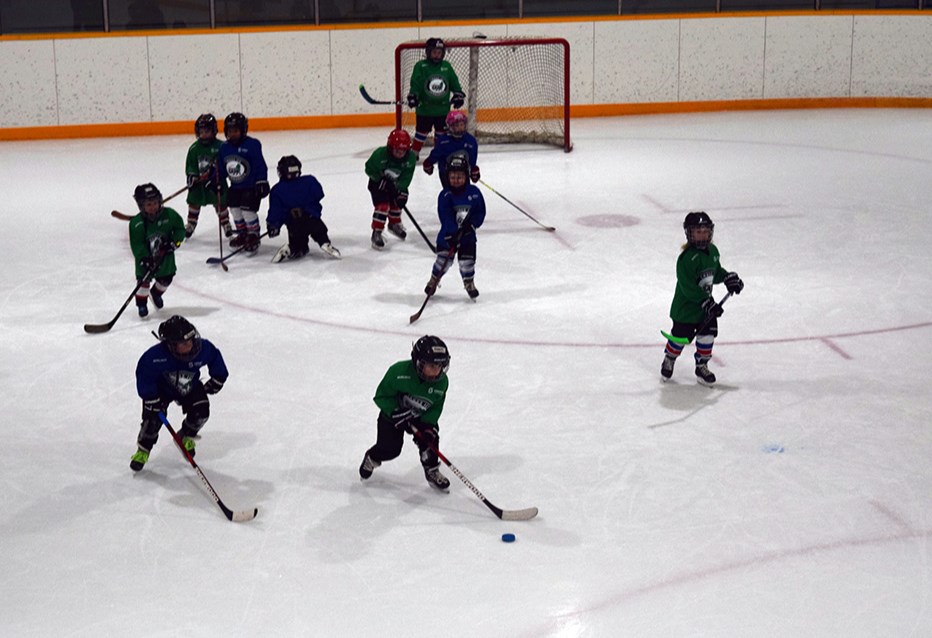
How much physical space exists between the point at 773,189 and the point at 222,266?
4.81 metres

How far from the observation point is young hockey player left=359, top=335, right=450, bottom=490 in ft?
16.2

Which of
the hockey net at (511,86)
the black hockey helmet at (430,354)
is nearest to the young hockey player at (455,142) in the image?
the hockey net at (511,86)

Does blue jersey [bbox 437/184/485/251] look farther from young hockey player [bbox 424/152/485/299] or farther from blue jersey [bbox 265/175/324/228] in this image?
blue jersey [bbox 265/175/324/228]

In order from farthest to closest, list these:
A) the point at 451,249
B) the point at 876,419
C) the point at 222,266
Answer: the point at 222,266
the point at 451,249
the point at 876,419

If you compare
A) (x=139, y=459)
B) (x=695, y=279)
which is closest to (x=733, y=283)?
(x=695, y=279)

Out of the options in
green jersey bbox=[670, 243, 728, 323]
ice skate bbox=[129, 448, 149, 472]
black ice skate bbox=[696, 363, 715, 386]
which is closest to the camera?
ice skate bbox=[129, 448, 149, 472]

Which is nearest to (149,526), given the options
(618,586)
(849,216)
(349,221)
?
(618,586)

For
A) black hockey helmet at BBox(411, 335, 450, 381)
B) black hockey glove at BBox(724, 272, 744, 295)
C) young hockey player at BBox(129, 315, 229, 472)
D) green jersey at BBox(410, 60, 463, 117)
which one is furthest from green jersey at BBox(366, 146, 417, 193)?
black hockey helmet at BBox(411, 335, 450, 381)

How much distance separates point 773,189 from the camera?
11.2 meters

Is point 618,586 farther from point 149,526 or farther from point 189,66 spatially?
point 189,66

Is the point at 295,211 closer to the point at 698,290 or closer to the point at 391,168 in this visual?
the point at 391,168

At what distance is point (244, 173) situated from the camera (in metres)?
9.00

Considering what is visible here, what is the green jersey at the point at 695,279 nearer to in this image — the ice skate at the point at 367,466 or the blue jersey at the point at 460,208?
the blue jersey at the point at 460,208

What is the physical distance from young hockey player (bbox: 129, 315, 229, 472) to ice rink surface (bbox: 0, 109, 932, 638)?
0.61ft
